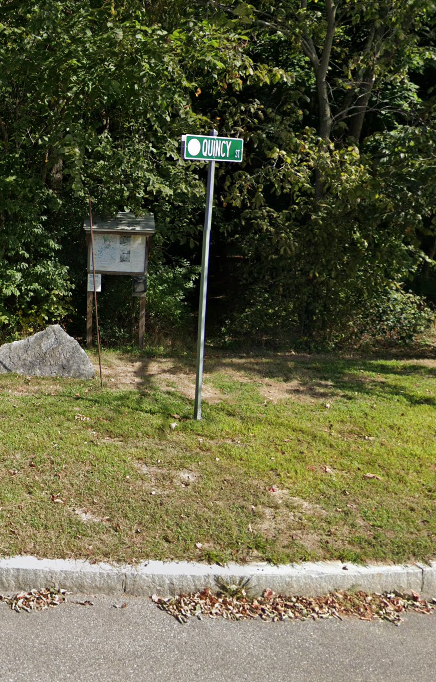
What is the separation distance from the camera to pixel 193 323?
11.6 m

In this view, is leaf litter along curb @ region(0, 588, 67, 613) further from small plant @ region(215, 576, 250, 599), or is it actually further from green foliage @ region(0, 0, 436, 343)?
green foliage @ region(0, 0, 436, 343)

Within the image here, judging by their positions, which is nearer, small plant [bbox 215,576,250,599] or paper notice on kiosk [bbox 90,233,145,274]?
small plant [bbox 215,576,250,599]

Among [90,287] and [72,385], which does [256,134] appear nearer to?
[90,287]

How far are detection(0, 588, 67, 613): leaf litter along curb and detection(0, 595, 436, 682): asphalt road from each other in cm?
5

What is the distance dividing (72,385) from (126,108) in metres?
4.57

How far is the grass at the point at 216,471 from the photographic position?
4.31m

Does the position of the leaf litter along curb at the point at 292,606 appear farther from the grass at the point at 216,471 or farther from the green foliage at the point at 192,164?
the green foliage at the point at 192,164

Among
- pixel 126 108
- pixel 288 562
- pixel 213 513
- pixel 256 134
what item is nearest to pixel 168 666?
pixel 288 562

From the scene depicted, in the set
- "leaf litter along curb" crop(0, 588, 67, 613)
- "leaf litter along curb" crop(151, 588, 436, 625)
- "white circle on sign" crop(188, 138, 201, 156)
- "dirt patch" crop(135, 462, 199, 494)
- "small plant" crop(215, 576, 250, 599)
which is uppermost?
"white circle on sign" crop(188, 138, 201, 156)

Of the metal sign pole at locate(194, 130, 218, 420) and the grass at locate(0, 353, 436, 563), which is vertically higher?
the metal sign pole at locate(194, 130, 218, 420)

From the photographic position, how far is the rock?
763 cm

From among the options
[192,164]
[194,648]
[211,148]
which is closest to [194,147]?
A: [211,148]

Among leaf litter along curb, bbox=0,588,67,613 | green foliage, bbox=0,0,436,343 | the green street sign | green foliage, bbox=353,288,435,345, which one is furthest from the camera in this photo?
green foliage, bbox=353,288,435,345

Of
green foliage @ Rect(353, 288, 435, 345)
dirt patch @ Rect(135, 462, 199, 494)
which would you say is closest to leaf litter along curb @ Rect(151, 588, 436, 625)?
dirt patch @ Rect(135, 462, 199, 494)
